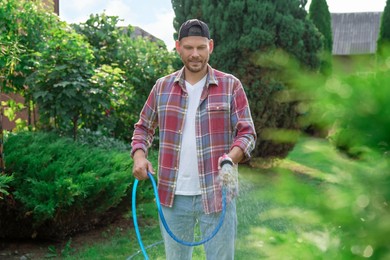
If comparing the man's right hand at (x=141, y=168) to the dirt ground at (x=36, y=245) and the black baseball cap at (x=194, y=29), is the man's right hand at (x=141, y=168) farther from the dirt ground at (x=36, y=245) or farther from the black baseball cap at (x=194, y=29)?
the dirt ground at (x=36, y=245)

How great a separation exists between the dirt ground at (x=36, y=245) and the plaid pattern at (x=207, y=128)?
7.95ft

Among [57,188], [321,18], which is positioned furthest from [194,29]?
[321,18]

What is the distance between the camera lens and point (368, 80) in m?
0.73

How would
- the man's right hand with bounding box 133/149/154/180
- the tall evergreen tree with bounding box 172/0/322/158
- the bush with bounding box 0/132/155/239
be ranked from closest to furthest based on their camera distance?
1. the man's right hand with bounding box 133/149/154/180
2. the bush with bounding box 0/132/155/239
3. the tall evergreen tree with bounding box 172/0/322/158

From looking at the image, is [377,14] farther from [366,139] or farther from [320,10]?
[366,139]

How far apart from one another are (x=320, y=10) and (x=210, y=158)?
14856 mm

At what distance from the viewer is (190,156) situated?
2.94m

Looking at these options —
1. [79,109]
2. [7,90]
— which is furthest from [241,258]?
[7,90]

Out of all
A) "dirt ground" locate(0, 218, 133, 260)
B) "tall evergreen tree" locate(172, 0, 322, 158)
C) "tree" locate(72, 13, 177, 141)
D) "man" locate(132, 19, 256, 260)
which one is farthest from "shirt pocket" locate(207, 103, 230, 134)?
"tall evergreen tree" locate(172, 0, 322, 158)

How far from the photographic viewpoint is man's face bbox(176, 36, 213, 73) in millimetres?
2918

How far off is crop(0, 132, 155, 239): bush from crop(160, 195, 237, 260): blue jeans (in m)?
1.98

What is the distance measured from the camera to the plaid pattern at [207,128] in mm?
2879

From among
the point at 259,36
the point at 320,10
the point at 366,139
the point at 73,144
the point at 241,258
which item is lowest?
the point at 241,258

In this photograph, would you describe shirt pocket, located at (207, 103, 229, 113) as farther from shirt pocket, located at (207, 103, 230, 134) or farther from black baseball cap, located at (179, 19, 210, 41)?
black baseball cap, located at (179, 19, 210, 41)
